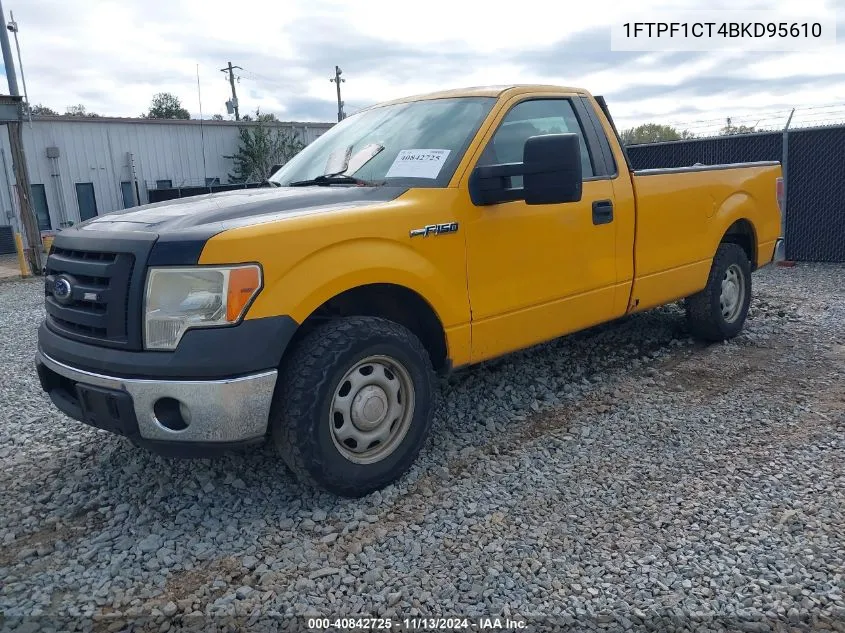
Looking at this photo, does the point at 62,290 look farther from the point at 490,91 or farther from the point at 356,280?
the point at 490,91

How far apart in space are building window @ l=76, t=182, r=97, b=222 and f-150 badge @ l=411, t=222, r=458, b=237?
20592mm

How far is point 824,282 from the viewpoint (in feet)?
27.8

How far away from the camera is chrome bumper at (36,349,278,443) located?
9.37 feet

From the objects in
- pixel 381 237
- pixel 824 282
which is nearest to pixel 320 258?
pixel 381 237

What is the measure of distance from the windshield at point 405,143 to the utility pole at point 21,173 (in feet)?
35.2

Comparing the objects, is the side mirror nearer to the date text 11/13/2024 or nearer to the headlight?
the headlight

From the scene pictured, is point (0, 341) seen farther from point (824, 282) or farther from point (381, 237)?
point (824, 282)

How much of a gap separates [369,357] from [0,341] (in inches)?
225

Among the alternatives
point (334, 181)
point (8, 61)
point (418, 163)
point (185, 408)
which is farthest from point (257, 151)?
point (185, 408)

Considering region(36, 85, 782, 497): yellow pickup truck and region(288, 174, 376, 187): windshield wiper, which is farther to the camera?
region(288, 174, 376, 187): windshield wiper

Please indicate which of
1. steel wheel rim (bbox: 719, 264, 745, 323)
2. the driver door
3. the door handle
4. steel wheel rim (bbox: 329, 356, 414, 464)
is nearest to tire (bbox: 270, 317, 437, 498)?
steel wheel rim (bbox: 329, 356, 414, 464)

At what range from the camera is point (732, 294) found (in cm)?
585

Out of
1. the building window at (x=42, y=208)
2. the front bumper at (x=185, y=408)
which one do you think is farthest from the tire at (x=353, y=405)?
the building window at (x=42, y=208)

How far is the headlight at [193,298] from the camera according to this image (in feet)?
9.37
